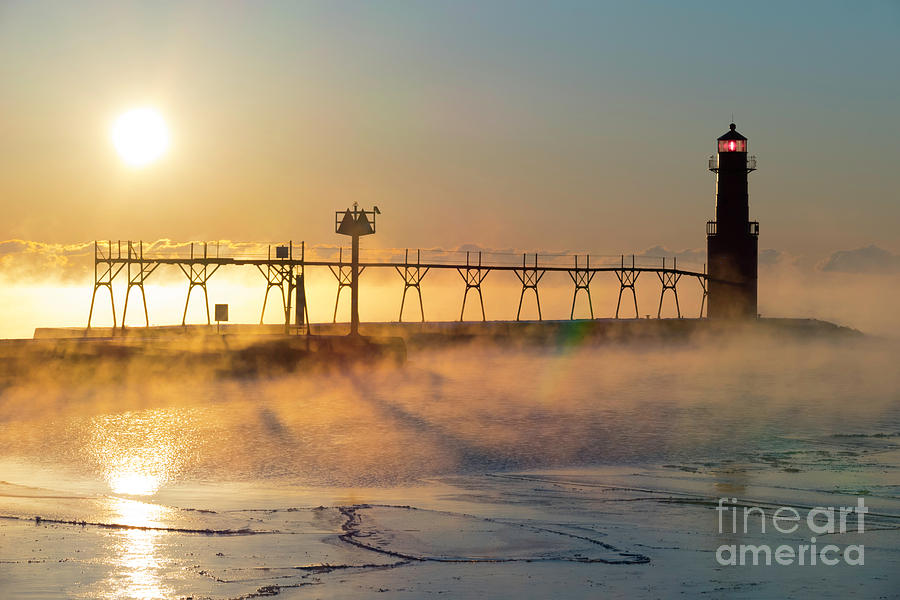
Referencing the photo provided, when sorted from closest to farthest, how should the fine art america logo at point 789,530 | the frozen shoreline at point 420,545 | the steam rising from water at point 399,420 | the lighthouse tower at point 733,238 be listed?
the frozen shoreline at point 420,545
the fine art america logo at point 789,530
the steam rising from water at point 399,420
the lighthouse tower at point 733,238

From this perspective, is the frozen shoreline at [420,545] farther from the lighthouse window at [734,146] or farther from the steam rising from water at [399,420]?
the lighthouse window at [734,146]

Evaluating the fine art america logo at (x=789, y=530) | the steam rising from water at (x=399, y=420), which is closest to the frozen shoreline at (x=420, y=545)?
the fine art america logo at (x=789, y=530)

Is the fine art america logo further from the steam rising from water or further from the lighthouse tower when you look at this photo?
the lighthouse tower

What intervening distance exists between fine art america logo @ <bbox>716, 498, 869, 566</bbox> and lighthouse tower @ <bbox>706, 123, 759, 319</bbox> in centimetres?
4440

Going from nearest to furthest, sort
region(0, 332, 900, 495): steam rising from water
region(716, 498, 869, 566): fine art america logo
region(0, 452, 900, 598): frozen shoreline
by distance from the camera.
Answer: region(0, 452, 900, 598): frozen shoreline → region(716, 498, 869, 566): fine art america logo → region(0, 332, 900, 495): steam rising from water

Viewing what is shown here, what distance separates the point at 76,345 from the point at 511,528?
23695 millimetres

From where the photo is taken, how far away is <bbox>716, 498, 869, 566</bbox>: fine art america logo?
1005 centimetres

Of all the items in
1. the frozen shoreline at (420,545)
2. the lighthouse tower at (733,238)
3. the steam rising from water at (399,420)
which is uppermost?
the lighthouse tower at (733,238)

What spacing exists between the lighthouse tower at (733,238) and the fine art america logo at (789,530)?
44.4m

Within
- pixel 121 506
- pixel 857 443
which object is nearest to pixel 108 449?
pixel 121 506

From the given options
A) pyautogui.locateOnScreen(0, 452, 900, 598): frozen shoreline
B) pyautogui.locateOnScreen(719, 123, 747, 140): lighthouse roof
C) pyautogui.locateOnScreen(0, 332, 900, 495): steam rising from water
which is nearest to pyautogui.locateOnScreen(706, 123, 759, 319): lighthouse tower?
pyautogui.locateOnScreen(719, 123, 747, 140): lighthouse roof

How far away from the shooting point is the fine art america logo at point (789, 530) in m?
10.1

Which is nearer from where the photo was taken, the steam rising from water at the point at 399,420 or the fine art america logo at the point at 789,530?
the fine art america logo at the point at 789,530

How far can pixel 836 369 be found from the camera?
176 ft
